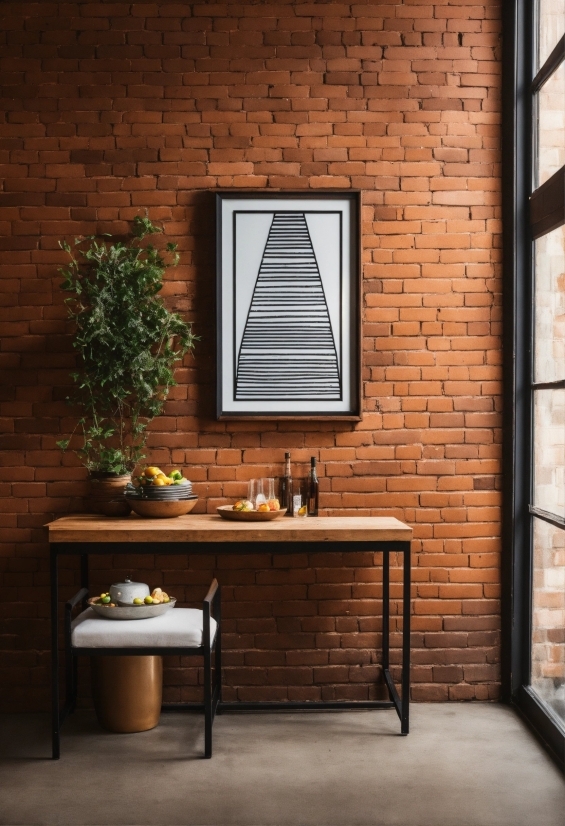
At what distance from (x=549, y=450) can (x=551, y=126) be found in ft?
5.03

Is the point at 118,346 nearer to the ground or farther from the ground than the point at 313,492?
farther from the ground

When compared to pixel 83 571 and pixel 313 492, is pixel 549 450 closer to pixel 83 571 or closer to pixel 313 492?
pixel 313 492

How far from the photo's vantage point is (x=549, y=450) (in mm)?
3746

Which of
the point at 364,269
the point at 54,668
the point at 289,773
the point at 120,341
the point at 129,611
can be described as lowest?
the point at 289,773

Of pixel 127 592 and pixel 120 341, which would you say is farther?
pixel 120 341

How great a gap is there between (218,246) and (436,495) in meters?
1.72

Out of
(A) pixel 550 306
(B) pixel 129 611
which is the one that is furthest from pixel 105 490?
(A) pixel 550 306

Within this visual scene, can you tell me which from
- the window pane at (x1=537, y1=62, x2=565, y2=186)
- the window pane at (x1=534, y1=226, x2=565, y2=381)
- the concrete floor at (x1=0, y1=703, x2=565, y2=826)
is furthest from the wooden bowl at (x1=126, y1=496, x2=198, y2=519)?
the window pane at (x1=537, y1=62, x2=565, y2=186)

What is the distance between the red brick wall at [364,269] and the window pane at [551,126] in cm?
30

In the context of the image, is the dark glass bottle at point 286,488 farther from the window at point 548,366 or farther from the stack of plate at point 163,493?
the window at point 548,366

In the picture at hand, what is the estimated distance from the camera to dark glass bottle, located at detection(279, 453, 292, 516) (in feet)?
13.0

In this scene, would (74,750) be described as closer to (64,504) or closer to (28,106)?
(64,504)

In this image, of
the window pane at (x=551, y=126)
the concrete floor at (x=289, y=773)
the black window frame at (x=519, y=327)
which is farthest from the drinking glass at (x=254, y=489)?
the window pane at (x=551, y=126)

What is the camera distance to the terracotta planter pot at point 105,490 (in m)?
3.79
